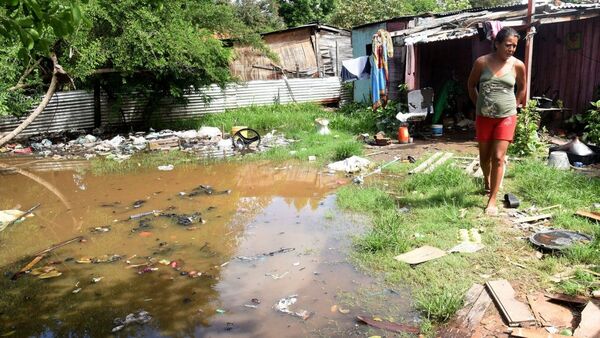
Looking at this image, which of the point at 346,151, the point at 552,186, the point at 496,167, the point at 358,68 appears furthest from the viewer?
the point at 358,68

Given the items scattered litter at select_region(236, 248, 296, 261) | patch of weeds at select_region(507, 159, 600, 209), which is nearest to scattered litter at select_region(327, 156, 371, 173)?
patch of weeds at select_region(507, 159, 600, 209)

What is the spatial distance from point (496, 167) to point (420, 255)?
4.64 ft

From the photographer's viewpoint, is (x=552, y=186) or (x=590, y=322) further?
(x=552, y=186)

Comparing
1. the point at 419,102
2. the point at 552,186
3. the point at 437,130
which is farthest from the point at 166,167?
the point at 552,186

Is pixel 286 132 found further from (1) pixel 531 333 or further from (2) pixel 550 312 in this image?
(1) pixel 531 333

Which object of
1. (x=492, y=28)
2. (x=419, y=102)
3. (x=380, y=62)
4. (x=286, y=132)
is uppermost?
(x=492, y=28)

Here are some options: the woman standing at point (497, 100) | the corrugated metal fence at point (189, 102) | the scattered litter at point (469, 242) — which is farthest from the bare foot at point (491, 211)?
the corrugated metal fence at point (189, 102)

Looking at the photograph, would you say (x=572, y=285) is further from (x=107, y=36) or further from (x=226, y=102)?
(x=226, y=102)

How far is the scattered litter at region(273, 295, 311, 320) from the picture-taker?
3319 millimetres

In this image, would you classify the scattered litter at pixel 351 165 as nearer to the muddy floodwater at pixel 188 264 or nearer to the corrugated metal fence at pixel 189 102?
the muddy floodwater at pixel 188 264

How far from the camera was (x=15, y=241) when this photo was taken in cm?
516

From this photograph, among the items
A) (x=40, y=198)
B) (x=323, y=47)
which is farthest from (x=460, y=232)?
(x=323, y=47)

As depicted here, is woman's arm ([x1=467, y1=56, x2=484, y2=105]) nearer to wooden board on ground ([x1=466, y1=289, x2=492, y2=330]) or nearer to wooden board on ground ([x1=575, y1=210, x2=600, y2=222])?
wooden board on ground ([x1=575, y1=210, x2=600, y2=222])

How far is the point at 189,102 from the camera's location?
14.4m
